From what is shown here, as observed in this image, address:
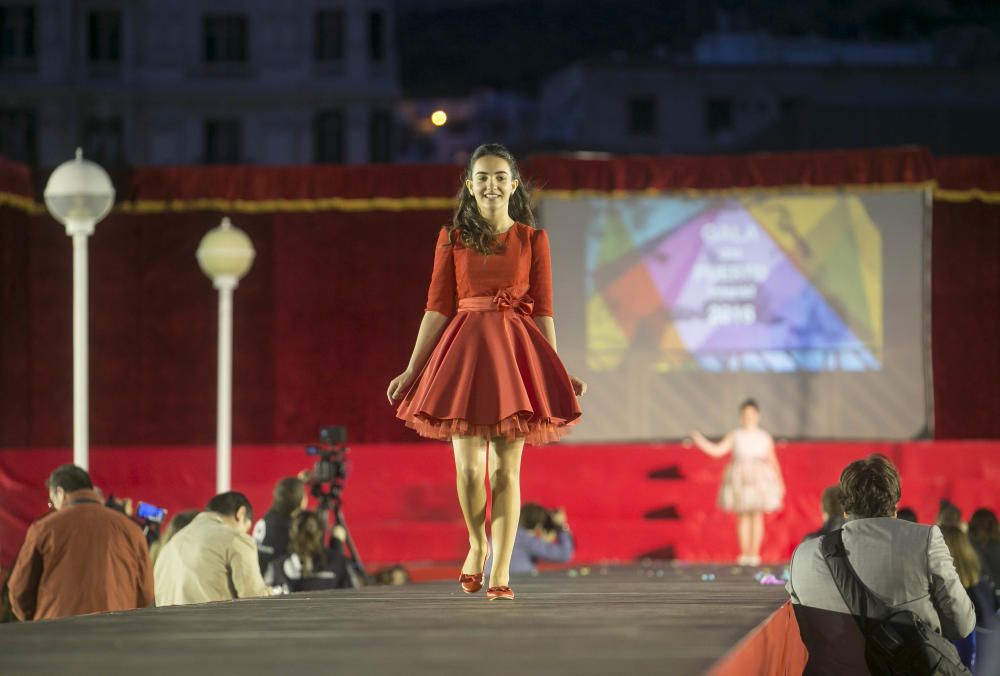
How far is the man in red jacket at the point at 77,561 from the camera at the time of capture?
20.9ft

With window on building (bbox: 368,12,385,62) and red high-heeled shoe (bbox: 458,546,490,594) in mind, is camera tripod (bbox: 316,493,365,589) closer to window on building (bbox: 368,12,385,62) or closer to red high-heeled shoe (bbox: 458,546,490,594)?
red high-heeled shoe (bbox: 458,546,490,594)

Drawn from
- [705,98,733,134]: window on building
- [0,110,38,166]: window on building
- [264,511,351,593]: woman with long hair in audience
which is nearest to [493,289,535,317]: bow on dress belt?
[264,511,351,593]: woman with long hair in audience

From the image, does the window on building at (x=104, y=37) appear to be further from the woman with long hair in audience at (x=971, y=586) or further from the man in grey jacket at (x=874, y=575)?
the man in grey jacket at (x=874, y=575)

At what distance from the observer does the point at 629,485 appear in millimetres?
14953

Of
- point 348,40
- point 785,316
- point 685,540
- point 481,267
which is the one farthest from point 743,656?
point 348,40

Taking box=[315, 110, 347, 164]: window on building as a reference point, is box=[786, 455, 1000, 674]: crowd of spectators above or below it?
below

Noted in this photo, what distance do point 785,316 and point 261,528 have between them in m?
8.14

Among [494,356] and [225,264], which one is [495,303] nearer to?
[494,356]

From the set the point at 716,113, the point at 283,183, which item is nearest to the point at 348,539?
the point at 283,183

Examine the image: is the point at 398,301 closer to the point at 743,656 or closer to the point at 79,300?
the point at 79,300

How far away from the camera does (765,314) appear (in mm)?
15703

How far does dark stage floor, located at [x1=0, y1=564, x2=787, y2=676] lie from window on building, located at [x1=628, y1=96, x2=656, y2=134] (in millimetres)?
42182

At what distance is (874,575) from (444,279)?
149 centimetres

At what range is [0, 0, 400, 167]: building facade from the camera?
131 feet
